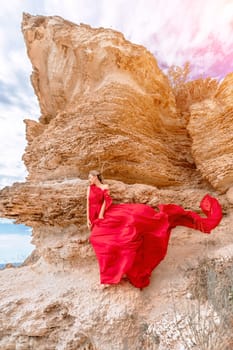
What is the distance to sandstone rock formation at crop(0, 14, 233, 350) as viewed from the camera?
3.12 m

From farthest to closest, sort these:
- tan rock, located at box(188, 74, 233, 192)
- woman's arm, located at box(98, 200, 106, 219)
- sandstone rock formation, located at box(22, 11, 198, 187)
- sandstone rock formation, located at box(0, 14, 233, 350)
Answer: sandstone rock formation, located at box(22, 11, 198, 187), tan rock, located at box(188, 74, 233, 192), woman's arm, located at box(98, 200, 106, 219), sandstone rock formation, located at box(0, 14, 233, 350)

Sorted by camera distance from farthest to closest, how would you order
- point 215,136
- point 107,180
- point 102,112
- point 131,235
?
point 102,112, point 215,136, point 107,180, point 131,235

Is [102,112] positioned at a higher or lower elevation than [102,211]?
higher

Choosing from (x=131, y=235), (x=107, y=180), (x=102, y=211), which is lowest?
(x=131, y=235)

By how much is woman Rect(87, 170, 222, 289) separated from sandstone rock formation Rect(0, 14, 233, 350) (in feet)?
1.08

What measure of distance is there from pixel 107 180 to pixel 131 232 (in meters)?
1.71

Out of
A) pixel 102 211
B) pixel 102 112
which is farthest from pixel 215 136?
pixel 102 211

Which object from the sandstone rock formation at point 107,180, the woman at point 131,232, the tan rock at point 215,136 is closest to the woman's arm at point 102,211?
the woman at point 131,232

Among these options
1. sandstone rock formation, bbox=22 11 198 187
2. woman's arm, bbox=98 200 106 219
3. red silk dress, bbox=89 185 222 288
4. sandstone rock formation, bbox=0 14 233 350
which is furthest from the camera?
sandstone rock formation, bbox=22 11 198 187

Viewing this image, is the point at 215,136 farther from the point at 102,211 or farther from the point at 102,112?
the point at 102,211

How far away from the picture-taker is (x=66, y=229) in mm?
4621

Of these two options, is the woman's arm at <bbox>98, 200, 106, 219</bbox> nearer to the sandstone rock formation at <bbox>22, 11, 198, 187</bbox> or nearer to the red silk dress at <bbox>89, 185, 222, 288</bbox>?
the red silk dress at <bbox>89, 185, 222, 288</bbox>

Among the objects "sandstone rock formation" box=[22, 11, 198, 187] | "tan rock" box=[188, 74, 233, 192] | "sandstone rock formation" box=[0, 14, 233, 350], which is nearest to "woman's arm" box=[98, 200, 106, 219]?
"sandstone rock formation" box=[0, 14, 233, 350]

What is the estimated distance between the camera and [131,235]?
3.26 metres
